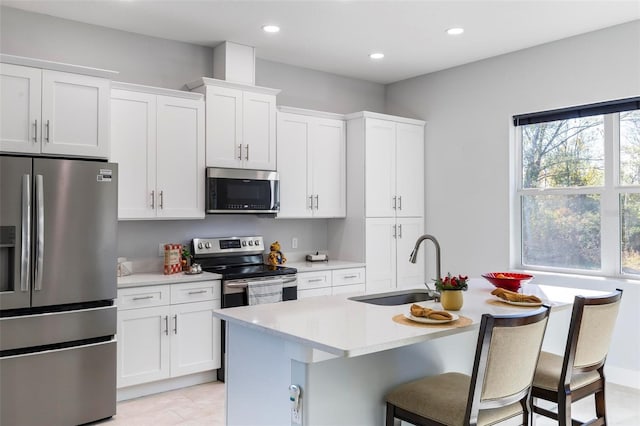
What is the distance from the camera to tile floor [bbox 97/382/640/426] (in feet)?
11.1

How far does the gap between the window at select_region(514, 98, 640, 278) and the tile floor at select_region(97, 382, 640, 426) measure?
1.05m

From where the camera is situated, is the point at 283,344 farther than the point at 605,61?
No

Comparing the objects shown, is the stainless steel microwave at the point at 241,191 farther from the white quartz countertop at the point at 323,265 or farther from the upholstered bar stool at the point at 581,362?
the upholstered bar stool at the point at 581,362

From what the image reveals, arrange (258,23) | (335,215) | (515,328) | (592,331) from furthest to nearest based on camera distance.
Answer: (335,215), (258,23), (592,331), (515,328)

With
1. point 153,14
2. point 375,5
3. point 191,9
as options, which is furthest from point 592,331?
point 153,14

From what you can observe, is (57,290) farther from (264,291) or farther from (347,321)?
(347,321)

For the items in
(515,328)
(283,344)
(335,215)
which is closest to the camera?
(515,328)

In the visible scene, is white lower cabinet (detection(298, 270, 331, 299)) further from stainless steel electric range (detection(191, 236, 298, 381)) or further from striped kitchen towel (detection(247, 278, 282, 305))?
striped kitchen towel (detection(247, 278, 282, 305))

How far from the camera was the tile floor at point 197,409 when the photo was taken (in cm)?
339

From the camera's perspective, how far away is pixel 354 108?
5.75m

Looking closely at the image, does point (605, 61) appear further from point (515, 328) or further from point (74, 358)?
point (74, 358)

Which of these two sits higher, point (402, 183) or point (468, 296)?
point (402, 183)

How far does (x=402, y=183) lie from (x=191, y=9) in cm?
273

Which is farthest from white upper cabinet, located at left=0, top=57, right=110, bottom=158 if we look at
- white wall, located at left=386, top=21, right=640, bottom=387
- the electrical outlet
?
white wall, located at left=386, top=21, right=640, bottom=387
